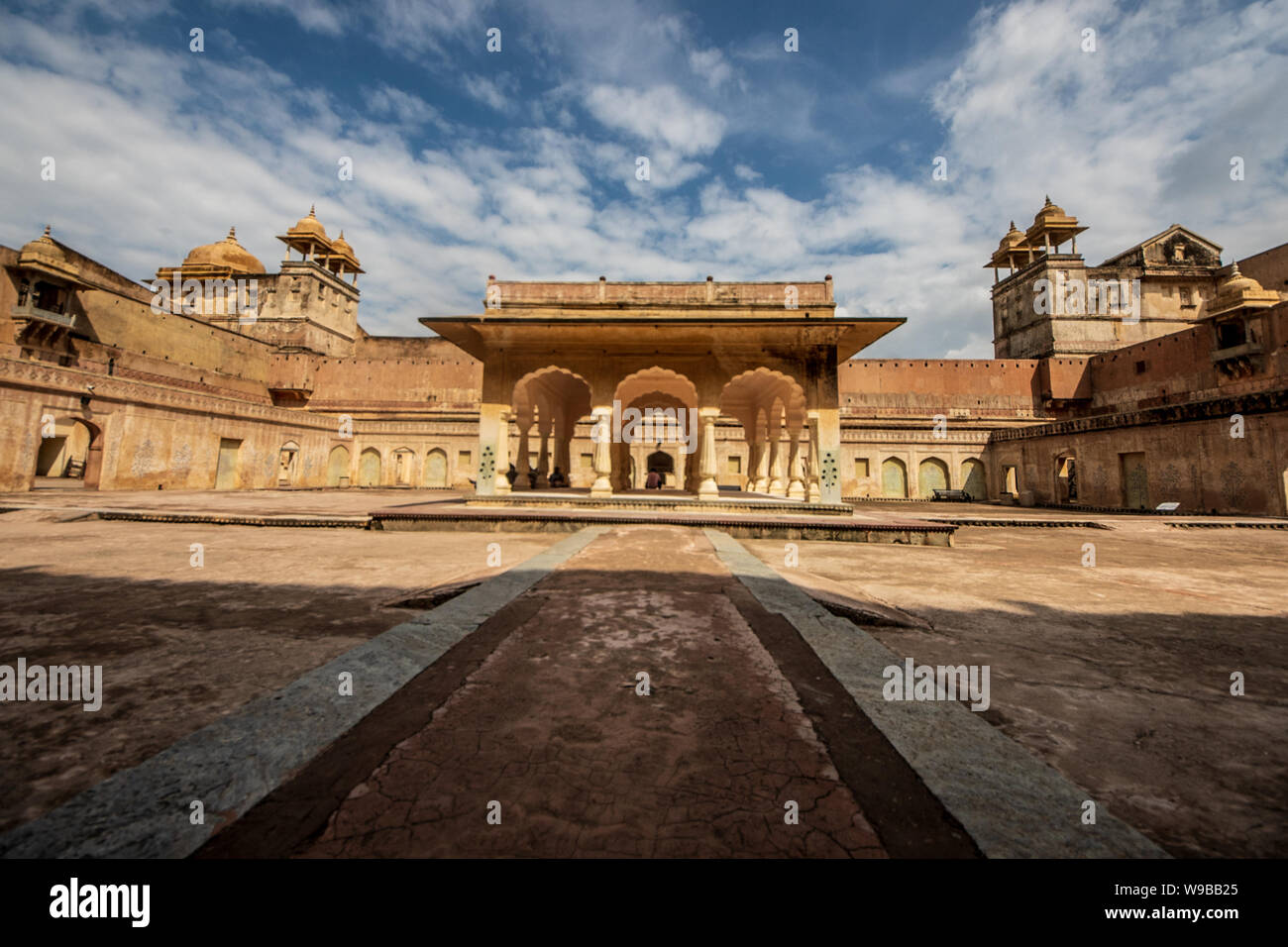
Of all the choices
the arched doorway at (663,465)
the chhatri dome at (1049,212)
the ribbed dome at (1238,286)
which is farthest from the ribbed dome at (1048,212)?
the arched doorway at (663,465)

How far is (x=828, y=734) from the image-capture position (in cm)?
178

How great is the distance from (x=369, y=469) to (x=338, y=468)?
1483mm

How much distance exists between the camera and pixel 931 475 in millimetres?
25875

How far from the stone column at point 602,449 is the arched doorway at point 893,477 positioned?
62.3 ft

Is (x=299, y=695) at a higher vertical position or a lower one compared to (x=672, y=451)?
lower

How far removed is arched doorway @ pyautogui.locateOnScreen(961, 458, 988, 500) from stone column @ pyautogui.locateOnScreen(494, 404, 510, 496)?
23.2 metres

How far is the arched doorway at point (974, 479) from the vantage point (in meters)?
25.0

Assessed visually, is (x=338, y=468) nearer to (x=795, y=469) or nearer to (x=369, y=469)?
(x=369, y=469)

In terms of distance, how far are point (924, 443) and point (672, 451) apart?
509 inches

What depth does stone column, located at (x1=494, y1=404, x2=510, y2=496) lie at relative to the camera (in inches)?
468

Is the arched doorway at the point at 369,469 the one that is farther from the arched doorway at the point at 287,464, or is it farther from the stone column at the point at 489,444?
the stone column at the point at 489,444

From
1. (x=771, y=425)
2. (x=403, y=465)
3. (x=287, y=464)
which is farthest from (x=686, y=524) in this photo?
(x=287, y=464)
